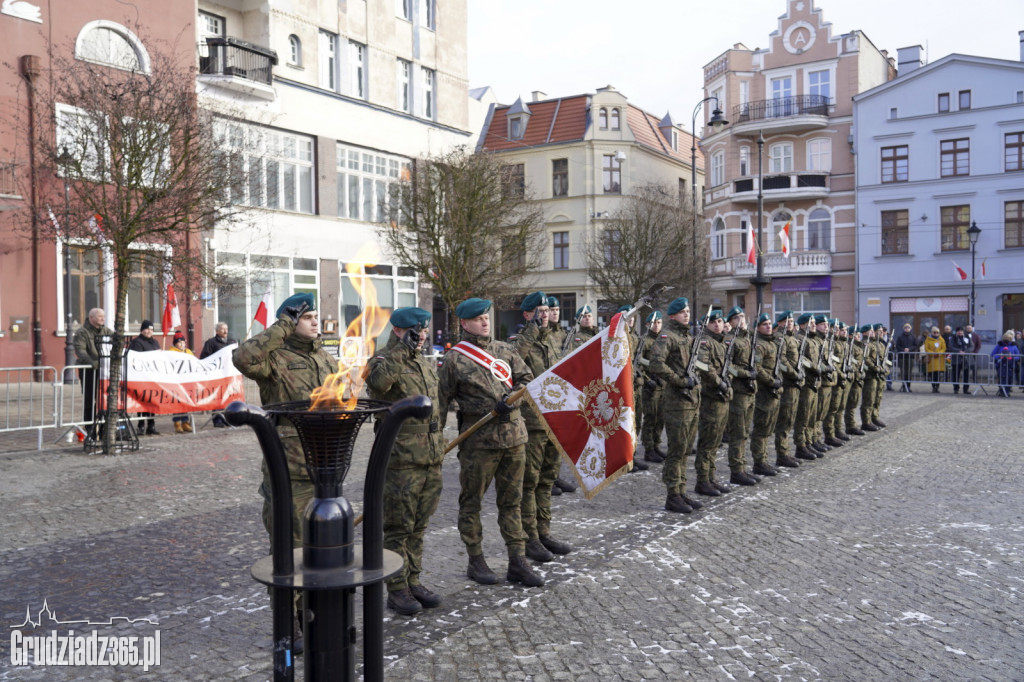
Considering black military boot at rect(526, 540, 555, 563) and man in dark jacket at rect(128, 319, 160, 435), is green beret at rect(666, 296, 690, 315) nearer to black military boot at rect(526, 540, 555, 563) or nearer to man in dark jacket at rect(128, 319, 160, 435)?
black military boot at rect(526, 540, 555, 563)

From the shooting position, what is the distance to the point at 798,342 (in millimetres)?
12242

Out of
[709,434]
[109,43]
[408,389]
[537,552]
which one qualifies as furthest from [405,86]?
[408,389]

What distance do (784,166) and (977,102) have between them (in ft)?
27.8

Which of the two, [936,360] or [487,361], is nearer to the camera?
[487,361]

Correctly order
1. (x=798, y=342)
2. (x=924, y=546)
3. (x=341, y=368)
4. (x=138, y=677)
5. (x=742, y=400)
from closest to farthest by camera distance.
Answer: (x=341, y=368) → (x=138, y=677) → (x=924, y=546) → (x=742, y=400) → (x=798, y=342)

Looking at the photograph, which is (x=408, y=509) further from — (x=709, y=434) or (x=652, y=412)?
(x=652, y=412)

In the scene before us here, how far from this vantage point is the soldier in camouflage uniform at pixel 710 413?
899cm

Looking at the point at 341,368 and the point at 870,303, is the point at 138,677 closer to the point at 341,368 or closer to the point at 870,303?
the point at 341,368

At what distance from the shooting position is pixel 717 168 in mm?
43500

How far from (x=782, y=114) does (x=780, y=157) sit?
6.81ft

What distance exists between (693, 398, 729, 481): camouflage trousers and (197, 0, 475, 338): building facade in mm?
15030

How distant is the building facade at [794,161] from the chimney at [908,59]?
964 millimetres

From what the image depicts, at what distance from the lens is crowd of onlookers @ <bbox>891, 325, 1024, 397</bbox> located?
849 inches

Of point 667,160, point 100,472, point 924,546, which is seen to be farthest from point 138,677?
point 667,160
